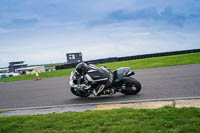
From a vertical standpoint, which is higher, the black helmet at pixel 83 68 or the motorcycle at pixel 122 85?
the black helmet at pixel 83 68

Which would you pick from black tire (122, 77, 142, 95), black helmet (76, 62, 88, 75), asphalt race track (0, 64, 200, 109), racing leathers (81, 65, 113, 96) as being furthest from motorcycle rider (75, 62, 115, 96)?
black tire (122, 77, 142, 95)

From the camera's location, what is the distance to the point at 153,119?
481cm

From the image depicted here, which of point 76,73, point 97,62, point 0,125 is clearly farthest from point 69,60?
point 0,125

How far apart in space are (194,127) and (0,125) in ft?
14.7

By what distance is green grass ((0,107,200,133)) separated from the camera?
4297 mm

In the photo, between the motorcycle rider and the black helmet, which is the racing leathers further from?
the black helmet

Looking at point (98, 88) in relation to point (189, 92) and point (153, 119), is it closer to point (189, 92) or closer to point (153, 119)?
point (189, 92)

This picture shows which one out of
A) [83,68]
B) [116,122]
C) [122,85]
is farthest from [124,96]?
[116,122]

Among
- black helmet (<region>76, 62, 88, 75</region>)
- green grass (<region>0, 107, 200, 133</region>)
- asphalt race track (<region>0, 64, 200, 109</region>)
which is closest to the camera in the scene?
green grass (<region>0, 107, 200, 133</region>)

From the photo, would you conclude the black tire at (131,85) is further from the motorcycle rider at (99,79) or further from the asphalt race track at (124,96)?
the motorcycle rider at (99,79)

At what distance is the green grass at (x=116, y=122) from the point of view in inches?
169

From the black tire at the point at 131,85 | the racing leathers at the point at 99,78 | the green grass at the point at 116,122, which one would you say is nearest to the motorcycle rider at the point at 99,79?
the racing leathers at the point at 99,78

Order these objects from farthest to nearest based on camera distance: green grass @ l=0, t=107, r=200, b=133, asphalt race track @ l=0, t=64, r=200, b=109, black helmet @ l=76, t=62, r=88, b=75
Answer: black helmet @ l=76, t=62, r=88, b=75 < asphalt race track @ l=0, t=64, r=200, b=109 < green grass @ l=0, t=107, r=200, b=133

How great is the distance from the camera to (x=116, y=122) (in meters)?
4.88
